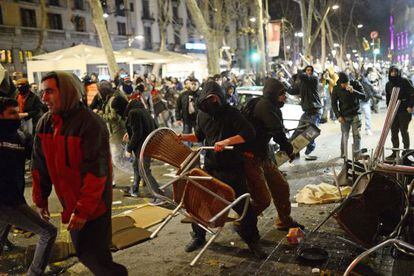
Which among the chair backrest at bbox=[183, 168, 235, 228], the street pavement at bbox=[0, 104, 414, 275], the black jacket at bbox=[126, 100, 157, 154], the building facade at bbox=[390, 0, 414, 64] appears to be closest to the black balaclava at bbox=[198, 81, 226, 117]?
the chair backrest at bbox=[183, 168, 235, 228]

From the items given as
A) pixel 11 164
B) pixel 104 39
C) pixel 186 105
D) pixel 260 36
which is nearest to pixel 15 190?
pixel 11 164

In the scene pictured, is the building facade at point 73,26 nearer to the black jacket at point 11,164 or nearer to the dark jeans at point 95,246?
the black jacket at point 11,164

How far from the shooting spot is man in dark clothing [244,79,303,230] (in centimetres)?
498

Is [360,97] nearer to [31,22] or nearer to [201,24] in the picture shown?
[201,24]

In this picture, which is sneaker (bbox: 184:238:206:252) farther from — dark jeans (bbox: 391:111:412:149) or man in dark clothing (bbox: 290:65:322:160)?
dark jeans (bbox: 391:111:412:149)

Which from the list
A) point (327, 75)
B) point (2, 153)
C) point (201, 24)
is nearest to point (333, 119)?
point (327, 75)

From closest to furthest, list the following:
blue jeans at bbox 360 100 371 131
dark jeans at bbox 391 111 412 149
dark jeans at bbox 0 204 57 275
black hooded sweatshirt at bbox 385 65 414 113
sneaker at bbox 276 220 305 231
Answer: dark jeans at bbox 0 204 57 275
sneaker at bbox 276 220 305 231
black hooded sweatshirt at bbox 385 65 414 113
dark jeans at bbox 391 111 412 149
blue jeans at bbox 360 100 371 131

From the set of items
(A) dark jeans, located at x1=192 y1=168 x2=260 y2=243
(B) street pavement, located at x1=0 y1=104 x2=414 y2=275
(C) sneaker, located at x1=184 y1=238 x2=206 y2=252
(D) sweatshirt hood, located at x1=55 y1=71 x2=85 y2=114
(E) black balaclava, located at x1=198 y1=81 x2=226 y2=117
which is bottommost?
(B) street pavement, located at x1=0 y1=104 x2=414 y2=275

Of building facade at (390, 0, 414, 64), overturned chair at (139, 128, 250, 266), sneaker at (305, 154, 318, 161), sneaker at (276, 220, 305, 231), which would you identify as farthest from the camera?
building facade at (390, 0, 414, 64)

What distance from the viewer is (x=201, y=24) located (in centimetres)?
1647

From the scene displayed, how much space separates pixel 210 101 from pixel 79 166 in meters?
1.83

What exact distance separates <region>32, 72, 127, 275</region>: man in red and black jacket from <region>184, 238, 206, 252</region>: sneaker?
1.68 m

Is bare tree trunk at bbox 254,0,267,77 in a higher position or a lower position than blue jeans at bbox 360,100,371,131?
higher

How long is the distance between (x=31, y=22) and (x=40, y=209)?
123 feet
